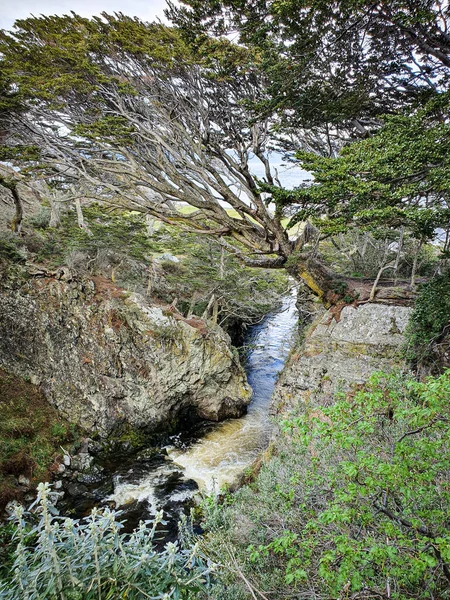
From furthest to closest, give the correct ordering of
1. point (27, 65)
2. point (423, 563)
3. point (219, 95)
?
point (219, 95) → point (27, 65) → point (423, 563)

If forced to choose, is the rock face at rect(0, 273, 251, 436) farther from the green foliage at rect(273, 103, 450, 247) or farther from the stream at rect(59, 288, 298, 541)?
the green foliage at rect(273, 103, 450, 247)

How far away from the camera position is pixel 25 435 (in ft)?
28.5

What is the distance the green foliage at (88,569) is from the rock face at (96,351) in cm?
816

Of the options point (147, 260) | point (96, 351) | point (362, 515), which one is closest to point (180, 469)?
point (96, 351)

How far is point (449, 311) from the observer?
584 cm

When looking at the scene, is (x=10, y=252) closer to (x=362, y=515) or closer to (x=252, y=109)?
(x=252, y=109)

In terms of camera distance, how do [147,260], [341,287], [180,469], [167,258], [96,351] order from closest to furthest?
[341,287]
[180,469]
[96,351]
[147,260]
[167,258]

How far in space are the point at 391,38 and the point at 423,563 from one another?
8.22 metres

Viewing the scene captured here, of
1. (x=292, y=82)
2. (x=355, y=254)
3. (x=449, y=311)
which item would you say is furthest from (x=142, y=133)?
(x=355, y=254)

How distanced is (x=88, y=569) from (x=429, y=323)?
263 inches

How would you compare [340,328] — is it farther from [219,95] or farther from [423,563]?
[219,95]

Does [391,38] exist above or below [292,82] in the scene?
above

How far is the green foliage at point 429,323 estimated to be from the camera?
5.94m

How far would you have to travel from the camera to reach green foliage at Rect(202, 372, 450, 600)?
224cm
